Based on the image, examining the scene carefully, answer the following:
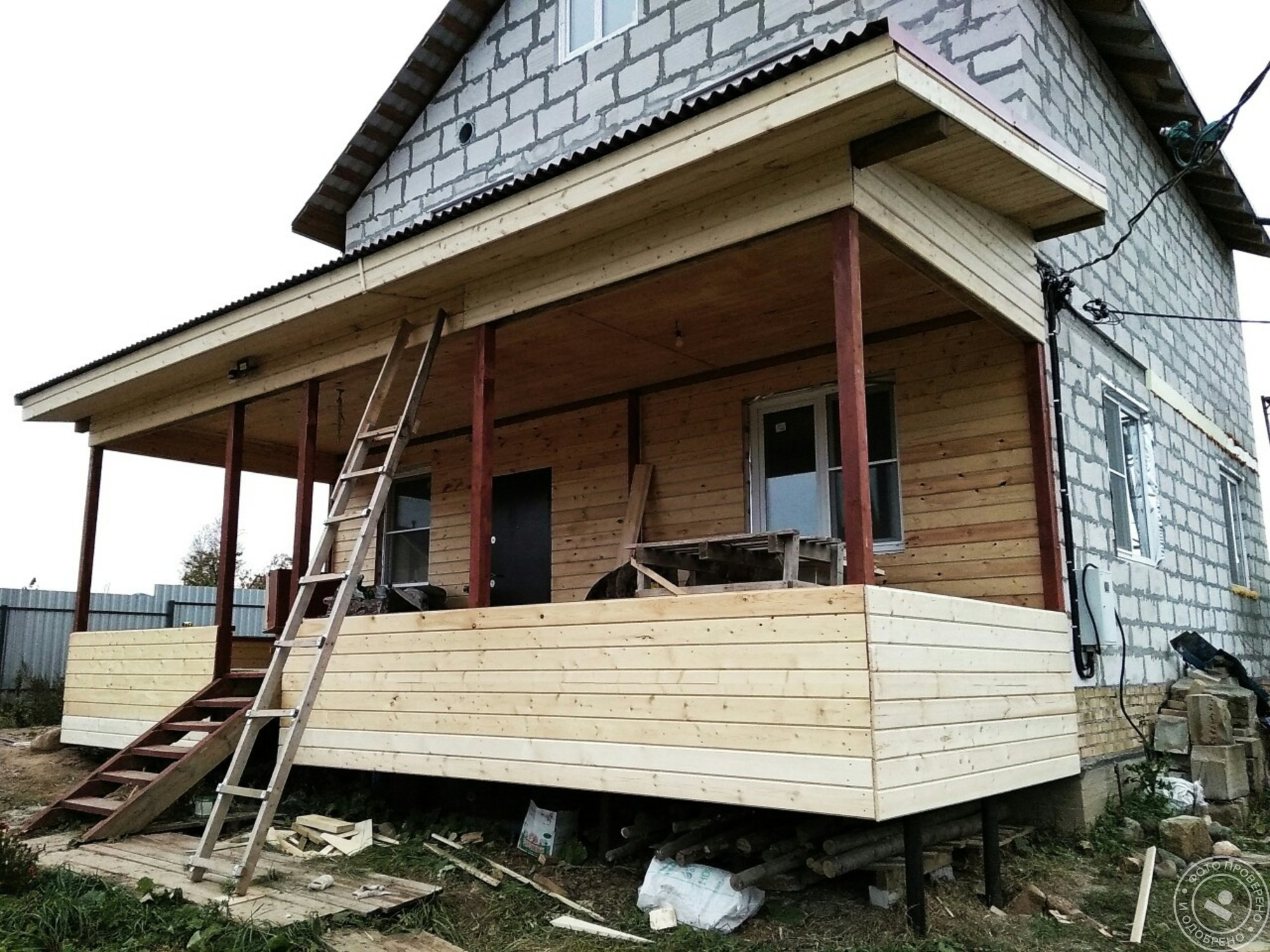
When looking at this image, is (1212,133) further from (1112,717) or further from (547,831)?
(547,831)

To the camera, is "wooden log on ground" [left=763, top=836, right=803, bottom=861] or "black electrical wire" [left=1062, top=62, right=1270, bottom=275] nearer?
"wooden log on ground" [left=763, top=836, right=803, bottom=861]

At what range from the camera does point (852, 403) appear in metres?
4.70

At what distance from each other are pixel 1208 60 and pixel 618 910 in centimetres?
1618

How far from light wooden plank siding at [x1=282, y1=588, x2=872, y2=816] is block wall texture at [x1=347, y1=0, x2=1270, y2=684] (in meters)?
3.30

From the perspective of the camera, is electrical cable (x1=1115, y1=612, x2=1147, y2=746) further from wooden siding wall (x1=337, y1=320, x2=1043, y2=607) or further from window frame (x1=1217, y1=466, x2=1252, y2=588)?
window frame (x1=1217, y1=466, x2=1252, y2=588)

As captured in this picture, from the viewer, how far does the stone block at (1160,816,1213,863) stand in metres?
6.20

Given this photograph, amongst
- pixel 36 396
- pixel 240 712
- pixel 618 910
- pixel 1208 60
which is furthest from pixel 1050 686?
pixel 1208 60

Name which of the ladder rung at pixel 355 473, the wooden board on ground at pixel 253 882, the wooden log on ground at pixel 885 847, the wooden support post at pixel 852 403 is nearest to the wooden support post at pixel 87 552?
the wooden board on ground at pixel 253 882

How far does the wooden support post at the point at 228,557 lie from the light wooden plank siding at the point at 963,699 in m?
5.51

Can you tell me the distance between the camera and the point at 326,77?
25531 millimetres

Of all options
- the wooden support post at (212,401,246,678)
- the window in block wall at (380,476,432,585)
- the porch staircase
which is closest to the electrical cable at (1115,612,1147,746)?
the porch staircase

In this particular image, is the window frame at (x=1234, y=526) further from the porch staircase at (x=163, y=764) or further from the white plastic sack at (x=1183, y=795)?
the porch staircase at (x=163, y=764)

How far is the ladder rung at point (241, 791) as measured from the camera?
527cm

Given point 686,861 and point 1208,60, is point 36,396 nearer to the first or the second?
point 686,861
